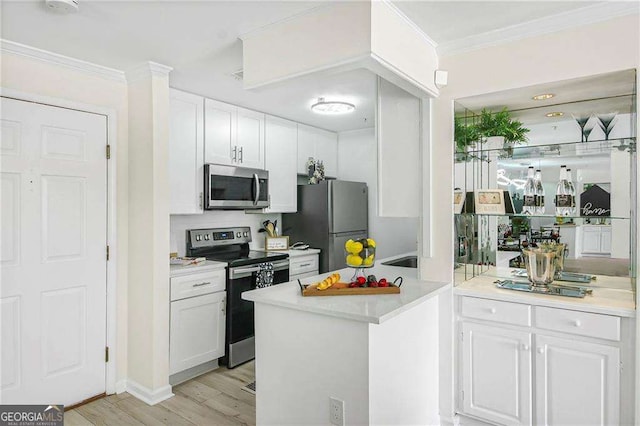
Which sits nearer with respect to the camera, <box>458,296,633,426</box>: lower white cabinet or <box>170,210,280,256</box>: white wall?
<box>458,296,633,426</box>: lower white cabinet

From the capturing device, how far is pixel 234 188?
3838 mm

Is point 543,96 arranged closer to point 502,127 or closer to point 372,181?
point 502,127

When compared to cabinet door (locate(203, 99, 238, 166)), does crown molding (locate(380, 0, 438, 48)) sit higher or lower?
higher

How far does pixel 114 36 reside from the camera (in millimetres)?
2410

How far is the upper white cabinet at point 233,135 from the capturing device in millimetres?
3678

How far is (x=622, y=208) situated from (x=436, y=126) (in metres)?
1.14

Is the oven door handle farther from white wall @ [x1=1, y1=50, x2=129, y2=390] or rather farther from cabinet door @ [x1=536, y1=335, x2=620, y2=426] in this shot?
cabinet door @ [x1=536, y1=335, x2=620, y2=426]

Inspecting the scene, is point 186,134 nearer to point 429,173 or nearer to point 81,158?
point 81,158

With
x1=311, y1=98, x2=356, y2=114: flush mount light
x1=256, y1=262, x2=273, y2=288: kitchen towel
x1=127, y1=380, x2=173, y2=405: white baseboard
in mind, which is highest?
x1=311, y1=98, x2=356, y2=114: flush mount light

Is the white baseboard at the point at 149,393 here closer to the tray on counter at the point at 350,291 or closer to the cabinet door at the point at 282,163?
the tray on counter at the point at 350,291

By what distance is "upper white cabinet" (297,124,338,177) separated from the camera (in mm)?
4742

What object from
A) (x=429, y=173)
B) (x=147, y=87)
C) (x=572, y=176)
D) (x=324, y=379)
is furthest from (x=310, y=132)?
(x=324, y=379)

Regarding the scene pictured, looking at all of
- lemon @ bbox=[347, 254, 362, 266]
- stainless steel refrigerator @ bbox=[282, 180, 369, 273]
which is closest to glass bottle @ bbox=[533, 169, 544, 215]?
lemon @ bbox=[347, 254, 362, 266]

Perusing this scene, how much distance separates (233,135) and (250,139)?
22 cm
